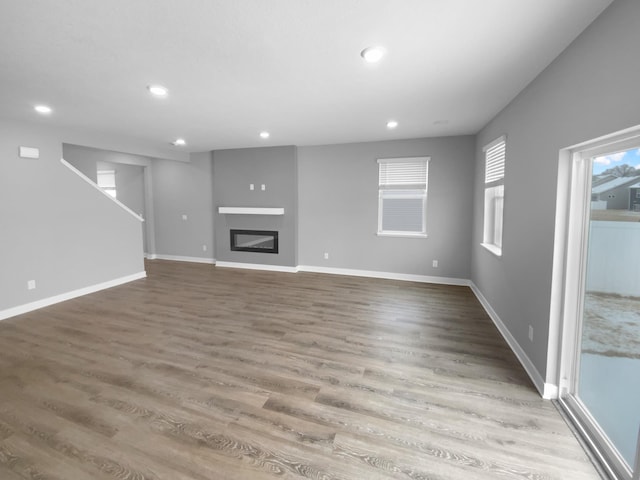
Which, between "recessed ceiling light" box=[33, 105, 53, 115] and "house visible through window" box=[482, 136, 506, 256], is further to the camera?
"house visible through window" box=[482, 136, 506, 256]

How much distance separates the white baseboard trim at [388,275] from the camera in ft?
17.1

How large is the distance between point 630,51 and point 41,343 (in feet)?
16.6

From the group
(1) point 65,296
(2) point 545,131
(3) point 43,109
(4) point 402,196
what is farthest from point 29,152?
(2) point 545,131

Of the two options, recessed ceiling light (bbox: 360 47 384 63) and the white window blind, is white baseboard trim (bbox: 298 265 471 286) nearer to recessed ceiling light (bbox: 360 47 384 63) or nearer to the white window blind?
the white window blind

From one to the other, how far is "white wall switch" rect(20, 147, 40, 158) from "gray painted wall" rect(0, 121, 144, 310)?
2.3 inches

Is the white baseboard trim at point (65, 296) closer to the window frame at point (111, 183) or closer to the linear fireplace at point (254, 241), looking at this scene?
the linear fireplace at point (254, 241)

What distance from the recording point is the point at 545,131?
231 centimetres

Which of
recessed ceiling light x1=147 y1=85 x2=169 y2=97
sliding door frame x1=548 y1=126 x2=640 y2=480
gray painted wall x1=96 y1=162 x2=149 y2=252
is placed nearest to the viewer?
sliding door frame x1=548 y1=126 x2=640 y2=480

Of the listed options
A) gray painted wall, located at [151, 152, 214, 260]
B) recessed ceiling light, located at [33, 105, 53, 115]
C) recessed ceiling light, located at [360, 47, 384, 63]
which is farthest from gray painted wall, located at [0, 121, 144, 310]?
recessed ceiling light, located at [360, 47, 384, 63]

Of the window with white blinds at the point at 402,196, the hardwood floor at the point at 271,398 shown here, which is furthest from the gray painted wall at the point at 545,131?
the window with white blinds at the point at 402,196

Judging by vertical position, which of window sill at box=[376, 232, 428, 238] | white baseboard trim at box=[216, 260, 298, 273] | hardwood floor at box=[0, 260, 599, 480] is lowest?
hardwood floor at box=[0, 260, 599, 480]

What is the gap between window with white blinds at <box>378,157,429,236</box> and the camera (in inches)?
208

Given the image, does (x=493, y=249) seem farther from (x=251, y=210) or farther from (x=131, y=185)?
(x=131, y=185)

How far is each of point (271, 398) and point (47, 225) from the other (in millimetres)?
4152
